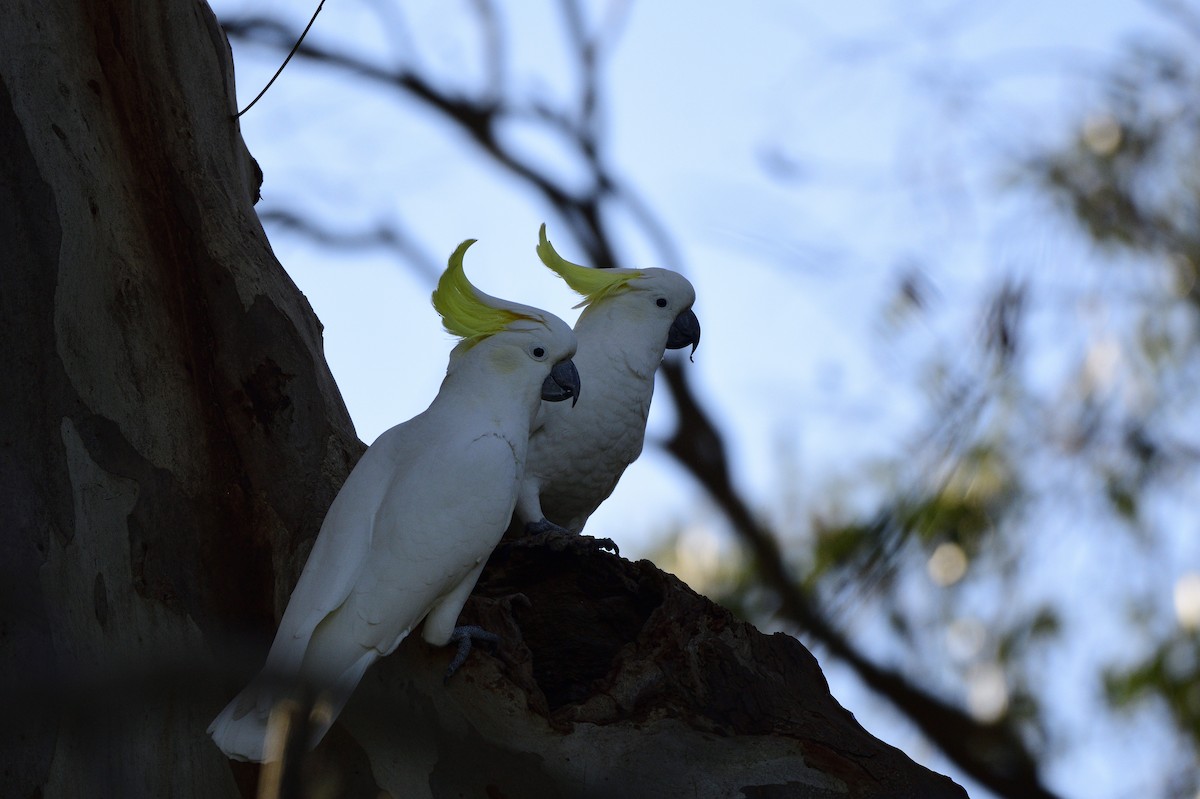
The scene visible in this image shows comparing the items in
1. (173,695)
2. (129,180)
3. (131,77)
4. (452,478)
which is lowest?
(173,695)

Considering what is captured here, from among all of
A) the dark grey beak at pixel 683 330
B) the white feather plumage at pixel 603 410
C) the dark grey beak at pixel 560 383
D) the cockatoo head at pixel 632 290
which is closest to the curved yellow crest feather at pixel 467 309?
the dark grey beak at pixel 560 383

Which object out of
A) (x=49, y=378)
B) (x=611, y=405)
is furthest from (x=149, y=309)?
(x=611, y=405)

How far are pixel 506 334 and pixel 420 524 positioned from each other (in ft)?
1.39

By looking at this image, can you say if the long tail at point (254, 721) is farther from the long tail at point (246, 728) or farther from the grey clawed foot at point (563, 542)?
the grey clawed foot at point (563, 542)

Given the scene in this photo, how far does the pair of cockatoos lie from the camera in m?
1.84

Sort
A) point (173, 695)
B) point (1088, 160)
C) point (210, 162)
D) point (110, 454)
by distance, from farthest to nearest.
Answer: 1. point (1088, 160)
2. point (210, 162)
3. point (110, 454)
4. point (173, 695)

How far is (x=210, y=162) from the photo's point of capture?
2254mm

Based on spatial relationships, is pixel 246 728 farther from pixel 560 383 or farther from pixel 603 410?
pixel 603 410

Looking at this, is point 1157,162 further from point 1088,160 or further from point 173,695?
point 173,695

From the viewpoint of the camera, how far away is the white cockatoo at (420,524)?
184cm

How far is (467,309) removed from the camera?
7.41ft

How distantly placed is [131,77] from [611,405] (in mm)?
1078

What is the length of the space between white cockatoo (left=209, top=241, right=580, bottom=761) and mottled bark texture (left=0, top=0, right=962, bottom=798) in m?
0.07

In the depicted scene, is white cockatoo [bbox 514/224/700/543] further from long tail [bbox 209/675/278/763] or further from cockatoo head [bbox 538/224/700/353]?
long tail [bbox 209/675/278/763]
